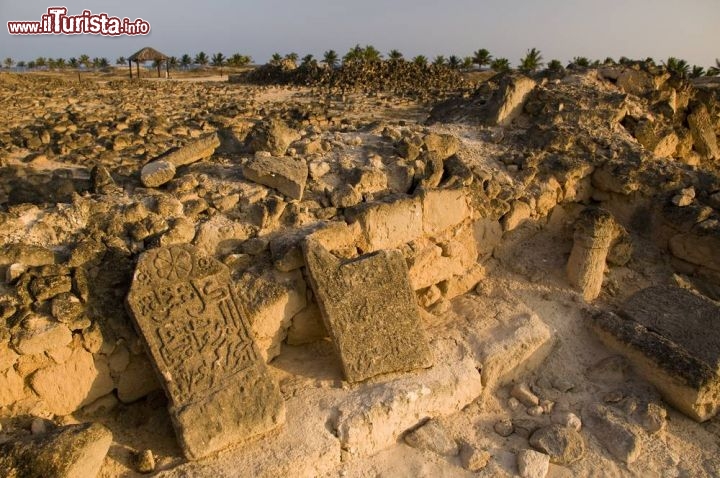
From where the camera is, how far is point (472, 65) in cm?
2903

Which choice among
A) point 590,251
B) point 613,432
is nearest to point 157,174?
point 590,251

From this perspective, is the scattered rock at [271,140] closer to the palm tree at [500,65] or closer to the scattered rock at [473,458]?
the scattered rock at [473,458]

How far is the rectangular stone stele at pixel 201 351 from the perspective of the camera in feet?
9.75

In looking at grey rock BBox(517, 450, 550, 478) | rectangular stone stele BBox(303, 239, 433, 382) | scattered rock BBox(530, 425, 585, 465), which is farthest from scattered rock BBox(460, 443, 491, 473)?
rectangular stone stele BBox(303, 239, 433, 382)

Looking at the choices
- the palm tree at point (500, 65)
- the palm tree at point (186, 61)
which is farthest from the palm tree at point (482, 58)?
the palm tree at point (186, 61)

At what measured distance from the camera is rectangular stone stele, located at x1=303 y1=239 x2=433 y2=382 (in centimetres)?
352

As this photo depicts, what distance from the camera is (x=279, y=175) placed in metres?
4.25

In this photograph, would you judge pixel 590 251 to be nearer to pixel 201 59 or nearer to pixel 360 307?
pixel 360 307

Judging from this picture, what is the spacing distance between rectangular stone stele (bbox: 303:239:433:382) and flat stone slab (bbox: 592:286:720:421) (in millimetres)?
1768

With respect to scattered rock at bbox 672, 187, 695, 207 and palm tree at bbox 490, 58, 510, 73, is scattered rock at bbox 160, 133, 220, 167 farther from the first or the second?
palm tree at bbox 490, 58, 510, 73

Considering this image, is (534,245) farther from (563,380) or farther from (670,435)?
(670,435)

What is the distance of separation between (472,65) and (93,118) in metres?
25.2

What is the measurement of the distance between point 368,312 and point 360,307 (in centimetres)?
7

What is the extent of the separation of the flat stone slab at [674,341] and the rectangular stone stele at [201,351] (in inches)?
115
